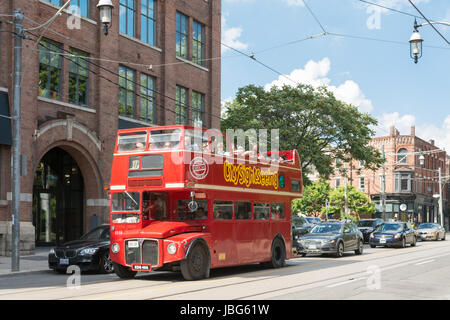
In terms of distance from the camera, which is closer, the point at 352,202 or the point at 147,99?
the point at 147,99

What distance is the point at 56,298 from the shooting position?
9.96 m

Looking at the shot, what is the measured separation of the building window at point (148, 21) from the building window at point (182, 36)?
2036mm

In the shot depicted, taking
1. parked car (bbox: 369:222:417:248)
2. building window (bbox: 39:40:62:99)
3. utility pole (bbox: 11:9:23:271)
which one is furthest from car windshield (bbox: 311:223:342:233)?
utility pole (bbox: 11:9:23:271)

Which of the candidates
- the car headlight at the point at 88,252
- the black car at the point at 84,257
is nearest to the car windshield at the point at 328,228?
the black car at the point at 84,257

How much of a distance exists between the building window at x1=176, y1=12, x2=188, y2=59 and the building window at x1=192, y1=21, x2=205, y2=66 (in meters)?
0.79

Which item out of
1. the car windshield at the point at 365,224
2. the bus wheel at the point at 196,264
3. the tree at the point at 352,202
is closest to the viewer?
the bus wheel at the point at 196,264

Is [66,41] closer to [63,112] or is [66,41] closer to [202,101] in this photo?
[63,112]

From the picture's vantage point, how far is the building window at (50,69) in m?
23.3

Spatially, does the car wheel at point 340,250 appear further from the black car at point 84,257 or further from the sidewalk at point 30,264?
the sidewalk at point 30,264

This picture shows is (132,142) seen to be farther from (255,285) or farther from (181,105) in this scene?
(181,105)

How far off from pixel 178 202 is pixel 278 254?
4.90 m

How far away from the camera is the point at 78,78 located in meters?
25.4

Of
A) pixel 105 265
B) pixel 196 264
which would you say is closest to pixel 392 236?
pixel 105 265

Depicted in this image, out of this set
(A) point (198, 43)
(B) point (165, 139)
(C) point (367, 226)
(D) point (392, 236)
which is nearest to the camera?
(B) point (165, 139)
